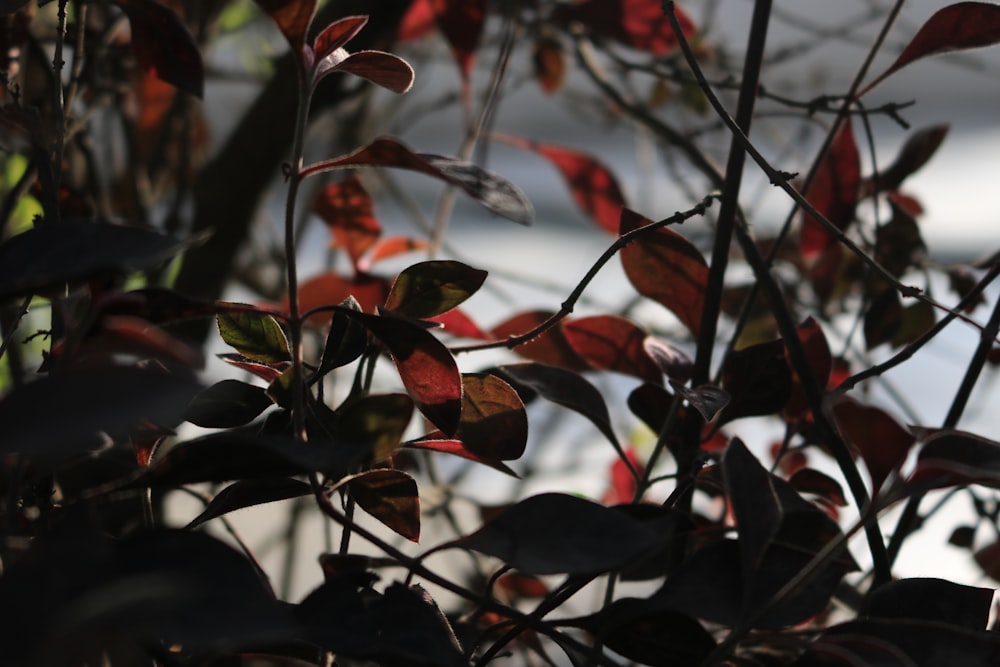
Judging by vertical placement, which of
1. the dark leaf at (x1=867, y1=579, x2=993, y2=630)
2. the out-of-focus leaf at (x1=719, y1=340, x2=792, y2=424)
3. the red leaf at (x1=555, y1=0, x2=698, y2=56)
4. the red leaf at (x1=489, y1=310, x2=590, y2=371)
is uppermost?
the red leaf at (x1=555, y1=0, x2=698, y2=56)

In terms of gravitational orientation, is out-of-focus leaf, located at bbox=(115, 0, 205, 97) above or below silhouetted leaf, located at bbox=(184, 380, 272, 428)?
above

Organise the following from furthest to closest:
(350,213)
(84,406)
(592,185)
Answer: (592,185), (350,213), (84,406)

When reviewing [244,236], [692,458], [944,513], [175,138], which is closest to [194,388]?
[692,458]

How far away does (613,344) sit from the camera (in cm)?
45

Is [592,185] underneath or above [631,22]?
underneath

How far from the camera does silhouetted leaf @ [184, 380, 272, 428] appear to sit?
36cm

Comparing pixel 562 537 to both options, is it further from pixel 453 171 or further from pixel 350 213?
pixel 350 213

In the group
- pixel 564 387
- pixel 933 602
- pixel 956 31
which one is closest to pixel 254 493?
pixel 564 387

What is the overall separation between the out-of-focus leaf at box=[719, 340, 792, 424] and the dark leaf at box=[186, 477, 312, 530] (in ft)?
0.61

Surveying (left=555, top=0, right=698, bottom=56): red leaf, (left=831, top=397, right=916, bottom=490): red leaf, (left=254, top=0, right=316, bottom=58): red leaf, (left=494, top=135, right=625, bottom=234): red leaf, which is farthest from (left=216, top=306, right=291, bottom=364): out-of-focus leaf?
(left=555, top=0, right=698, bottom=56): red leaf

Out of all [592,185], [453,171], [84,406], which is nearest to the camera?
[84,406]

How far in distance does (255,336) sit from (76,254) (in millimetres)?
118

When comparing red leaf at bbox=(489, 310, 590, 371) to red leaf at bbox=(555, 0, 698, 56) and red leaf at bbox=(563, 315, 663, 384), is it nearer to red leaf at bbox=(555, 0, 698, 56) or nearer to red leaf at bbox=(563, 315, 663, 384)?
red leaf at bbox=(563, 315, 663, 384)

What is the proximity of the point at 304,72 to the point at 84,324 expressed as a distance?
117mm
